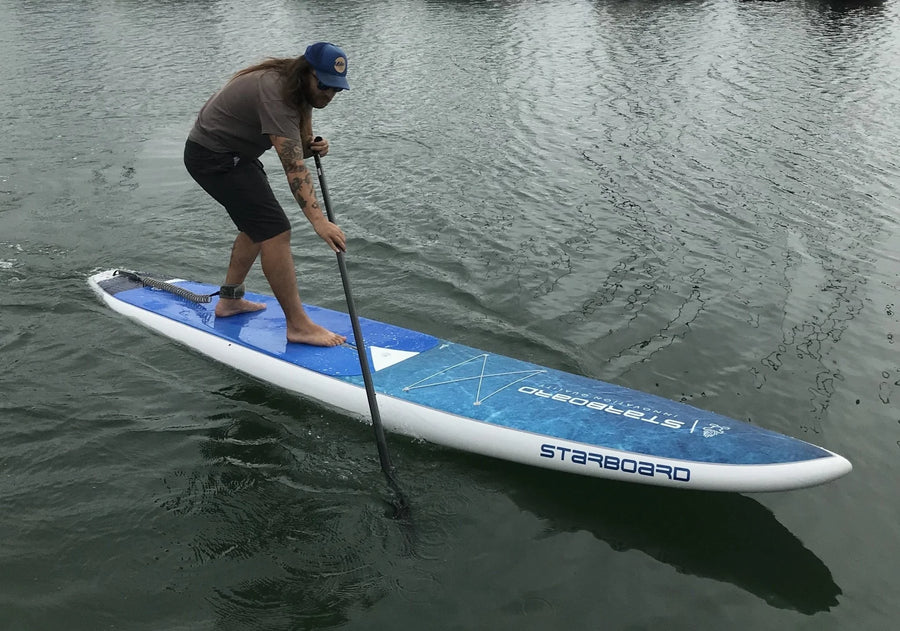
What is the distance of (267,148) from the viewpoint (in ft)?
18.9

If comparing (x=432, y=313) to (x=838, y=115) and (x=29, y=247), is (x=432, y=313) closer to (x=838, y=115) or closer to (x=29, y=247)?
(x=29, y=247)

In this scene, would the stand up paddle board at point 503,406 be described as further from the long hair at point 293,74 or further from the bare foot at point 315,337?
the long hair at point 293,74

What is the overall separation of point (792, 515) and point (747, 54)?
19.4 metres

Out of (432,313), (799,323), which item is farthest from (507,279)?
(799,323)

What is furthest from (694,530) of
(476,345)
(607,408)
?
(476,345)

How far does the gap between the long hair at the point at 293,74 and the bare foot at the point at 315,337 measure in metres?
1.90

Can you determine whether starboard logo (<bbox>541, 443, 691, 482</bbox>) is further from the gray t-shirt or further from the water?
the gray t-shirt

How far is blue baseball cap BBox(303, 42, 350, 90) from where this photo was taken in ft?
16.6

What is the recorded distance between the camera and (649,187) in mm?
11273

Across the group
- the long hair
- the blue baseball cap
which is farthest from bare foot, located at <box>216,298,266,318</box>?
the blue baseball cap

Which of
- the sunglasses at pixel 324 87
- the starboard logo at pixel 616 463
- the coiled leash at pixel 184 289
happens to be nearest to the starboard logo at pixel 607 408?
the starboard logo at pixel 616 463

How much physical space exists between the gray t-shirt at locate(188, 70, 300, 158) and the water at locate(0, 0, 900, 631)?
203 cm

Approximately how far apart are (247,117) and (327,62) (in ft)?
3.09

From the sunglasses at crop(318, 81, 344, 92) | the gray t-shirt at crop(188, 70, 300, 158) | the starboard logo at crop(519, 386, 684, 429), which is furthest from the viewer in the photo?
the gray t-shirt at crop(188, 70, 300, 158)
